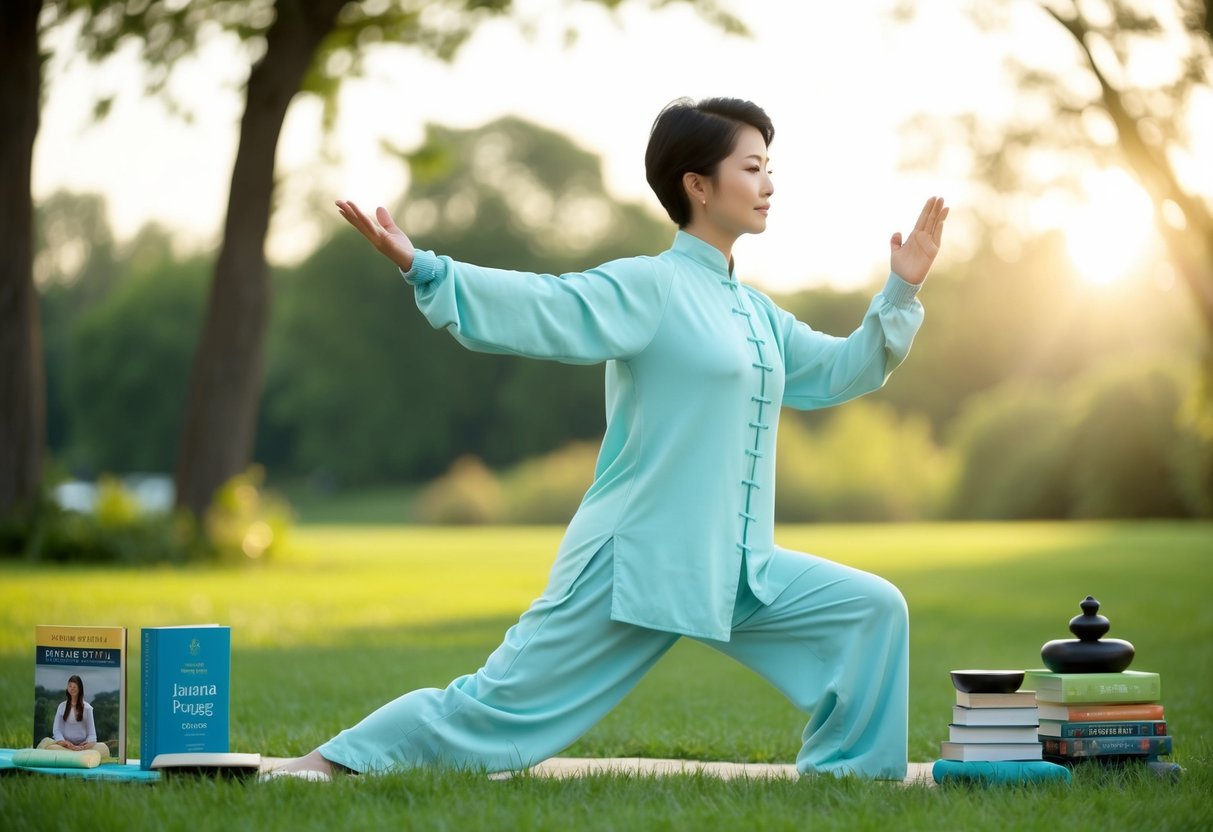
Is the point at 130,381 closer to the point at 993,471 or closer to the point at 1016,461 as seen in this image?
the point at 993,471

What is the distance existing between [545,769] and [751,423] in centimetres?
130

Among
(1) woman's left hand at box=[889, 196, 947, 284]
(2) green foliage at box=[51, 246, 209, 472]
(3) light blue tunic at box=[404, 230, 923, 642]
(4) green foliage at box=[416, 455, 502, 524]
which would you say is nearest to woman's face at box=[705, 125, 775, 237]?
(3) light blue tunic at box=[404, 230, 923, 642]

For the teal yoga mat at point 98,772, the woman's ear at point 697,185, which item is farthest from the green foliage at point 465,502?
the woman's ear at point 697,185

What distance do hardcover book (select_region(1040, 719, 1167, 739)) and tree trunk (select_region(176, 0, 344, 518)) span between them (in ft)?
42.0

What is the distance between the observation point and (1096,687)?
441 centimetres

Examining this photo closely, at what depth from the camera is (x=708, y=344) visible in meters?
4.12

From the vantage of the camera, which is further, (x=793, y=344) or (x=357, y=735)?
(x=793, y=344)

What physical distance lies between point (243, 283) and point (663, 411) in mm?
12715

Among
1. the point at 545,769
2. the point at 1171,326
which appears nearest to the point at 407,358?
the point at 1171,326

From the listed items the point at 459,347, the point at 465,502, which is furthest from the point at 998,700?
the point at 459,347

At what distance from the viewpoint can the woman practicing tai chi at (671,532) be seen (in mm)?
4016

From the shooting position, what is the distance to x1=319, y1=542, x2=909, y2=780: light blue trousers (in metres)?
4.05

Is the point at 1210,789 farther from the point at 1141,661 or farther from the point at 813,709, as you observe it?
the point at 1141,661

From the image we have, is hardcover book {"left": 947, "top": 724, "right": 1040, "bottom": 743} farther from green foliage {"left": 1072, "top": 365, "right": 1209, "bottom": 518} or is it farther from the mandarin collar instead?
green foliage {"left": 1072, "top": 365, "right": 1209, "bottom": 518}
